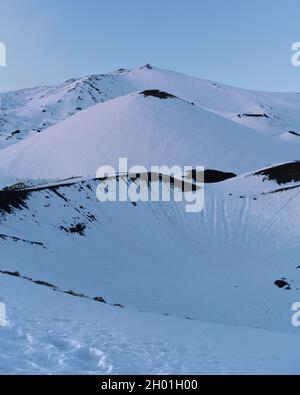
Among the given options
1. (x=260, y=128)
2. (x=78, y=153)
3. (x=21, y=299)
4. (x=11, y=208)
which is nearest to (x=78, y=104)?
(x=260, y=128)

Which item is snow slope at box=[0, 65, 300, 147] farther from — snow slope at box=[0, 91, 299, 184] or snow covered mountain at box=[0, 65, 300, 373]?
snow covered mountain at box=[0, 65, 300, 373]

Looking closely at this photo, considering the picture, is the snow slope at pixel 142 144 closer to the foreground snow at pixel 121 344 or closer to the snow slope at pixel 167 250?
the snow slope at pixel 167 250

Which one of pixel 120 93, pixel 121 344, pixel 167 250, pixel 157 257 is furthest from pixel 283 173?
pixel 120 93

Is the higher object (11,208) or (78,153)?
(78,153)

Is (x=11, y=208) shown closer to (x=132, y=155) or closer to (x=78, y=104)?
(x=132, y=155)

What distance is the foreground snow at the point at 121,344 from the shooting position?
8242mm

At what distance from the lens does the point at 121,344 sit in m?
9.65

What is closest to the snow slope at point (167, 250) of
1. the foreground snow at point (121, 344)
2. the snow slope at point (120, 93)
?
the foreground snow at point (121, 344)

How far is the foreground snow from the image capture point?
824 cm

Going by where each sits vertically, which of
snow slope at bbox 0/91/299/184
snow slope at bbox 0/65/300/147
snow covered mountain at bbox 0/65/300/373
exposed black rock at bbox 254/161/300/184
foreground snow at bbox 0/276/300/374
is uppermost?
snow slope at bbox 0/65/300/147

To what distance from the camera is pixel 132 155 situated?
7456cm

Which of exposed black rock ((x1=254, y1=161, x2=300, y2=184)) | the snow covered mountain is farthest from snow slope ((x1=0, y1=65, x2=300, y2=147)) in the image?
exposed black rock ((x1=254, y1=161, x2=300, y2=184))
